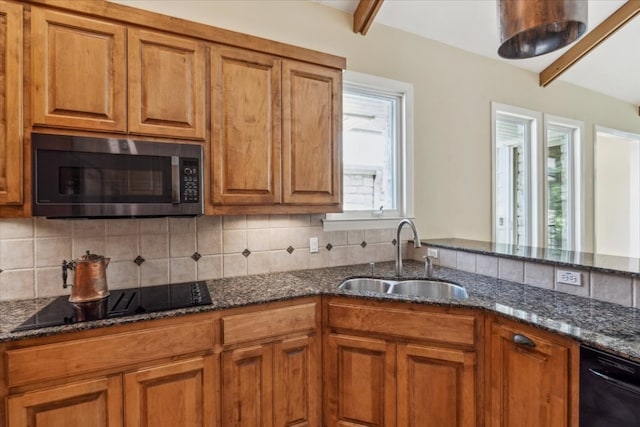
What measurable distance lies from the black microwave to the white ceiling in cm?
162

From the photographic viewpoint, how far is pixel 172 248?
2.02 m

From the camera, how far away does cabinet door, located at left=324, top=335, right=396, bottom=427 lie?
1729mm

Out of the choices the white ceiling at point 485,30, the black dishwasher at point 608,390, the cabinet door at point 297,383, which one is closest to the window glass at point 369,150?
the white ceiling at point 485,30

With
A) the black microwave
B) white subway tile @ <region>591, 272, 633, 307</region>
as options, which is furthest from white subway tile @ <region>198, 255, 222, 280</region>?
white subway tile @ <region>591, 272, 633, 307</region>

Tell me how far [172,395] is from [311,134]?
1.53 metres

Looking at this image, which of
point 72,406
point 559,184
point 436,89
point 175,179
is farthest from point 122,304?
point 559,184

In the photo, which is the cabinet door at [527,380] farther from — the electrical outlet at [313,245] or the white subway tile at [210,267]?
the white subway tile at [210,267]

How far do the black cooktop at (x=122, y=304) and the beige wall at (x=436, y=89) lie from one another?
1639mm

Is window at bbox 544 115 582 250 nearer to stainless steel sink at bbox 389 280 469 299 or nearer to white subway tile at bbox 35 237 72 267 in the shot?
stainless steel sink at bbox 389 280 469 299

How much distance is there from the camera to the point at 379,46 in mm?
2645

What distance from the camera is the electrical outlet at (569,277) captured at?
66.0 inches

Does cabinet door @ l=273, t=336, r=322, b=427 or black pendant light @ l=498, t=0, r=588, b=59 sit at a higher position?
black pendant light @ l=498, t=0, r=588, b=59

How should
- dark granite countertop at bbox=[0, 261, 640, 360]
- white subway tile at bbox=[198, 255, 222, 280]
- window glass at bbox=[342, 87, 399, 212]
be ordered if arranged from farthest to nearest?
window glass at bbox=[342, 87, 399, 212], white subway tile at bbox=[198, 255, 222, 280], dark granite countertop at bbox=[0, 261, 640, 360]

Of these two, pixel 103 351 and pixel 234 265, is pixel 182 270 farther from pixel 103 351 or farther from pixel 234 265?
pixel 103 351
